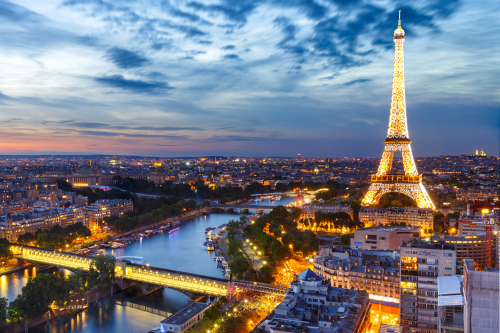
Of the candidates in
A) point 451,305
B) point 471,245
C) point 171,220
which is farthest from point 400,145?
point 451,305

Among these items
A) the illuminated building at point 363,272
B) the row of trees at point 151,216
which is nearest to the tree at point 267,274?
the illuminated building at point 363,272

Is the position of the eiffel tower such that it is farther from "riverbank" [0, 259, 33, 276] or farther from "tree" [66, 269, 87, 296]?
"riverbank" [0, 259, 33, 276]

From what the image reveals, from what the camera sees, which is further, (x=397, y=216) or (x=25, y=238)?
(x=397, y=216)

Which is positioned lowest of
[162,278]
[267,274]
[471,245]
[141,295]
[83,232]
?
[141,295]

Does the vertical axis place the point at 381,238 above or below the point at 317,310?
above

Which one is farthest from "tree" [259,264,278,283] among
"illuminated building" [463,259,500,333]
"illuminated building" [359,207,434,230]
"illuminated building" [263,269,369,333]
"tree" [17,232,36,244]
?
"tree" [17,232,36,244]

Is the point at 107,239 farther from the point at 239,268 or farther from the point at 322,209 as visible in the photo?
the point at 322,209

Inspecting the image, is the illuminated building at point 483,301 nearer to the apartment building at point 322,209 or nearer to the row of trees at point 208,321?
the row of trees at point 208,321
